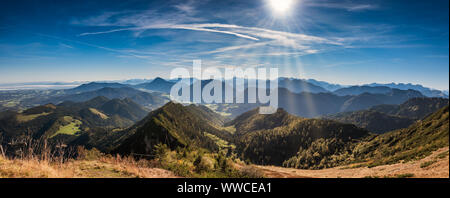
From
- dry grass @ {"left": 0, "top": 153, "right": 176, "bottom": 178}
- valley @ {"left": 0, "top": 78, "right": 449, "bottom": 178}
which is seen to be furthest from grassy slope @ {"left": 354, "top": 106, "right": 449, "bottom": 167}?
dry grass @ {"left": 0, "top": 153, "right": 176, "bottom": 178}

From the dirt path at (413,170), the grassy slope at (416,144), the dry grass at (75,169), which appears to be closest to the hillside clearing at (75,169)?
the dry grass at (75,169)

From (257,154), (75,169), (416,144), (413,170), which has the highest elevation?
(75,169)

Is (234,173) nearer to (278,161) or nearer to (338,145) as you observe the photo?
(338,145)

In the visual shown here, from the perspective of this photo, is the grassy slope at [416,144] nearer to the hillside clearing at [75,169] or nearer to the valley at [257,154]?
the valley at [257,154]

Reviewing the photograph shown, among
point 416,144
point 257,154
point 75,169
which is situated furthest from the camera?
point 257,154

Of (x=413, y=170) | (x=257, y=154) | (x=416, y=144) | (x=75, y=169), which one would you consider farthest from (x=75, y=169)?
(x=257, y=154)

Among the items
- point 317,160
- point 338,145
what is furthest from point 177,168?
point 338,145

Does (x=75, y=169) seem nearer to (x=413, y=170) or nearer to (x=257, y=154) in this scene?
(x=413, y=170)

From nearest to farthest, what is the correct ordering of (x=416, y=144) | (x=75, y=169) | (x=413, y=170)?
(x=75, y=169)
(x=413, y=170)
(x=416, y=144)

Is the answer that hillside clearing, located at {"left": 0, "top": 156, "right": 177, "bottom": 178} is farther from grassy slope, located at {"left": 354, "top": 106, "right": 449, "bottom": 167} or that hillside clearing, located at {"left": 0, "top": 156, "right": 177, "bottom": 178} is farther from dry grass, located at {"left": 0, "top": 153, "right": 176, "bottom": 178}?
grassy slope, located at {"left": 354, "top": 106, "right": 449, "bottom": 167}

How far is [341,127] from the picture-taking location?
126875mm

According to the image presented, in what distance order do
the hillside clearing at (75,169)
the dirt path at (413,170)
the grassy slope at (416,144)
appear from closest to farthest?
the hillside clearing at (75,169) → the dirt path at (413,170) → the grassy slope at (416,144)
